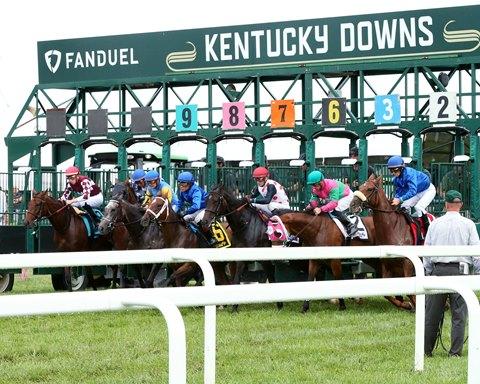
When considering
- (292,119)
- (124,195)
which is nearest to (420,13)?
(292,119)

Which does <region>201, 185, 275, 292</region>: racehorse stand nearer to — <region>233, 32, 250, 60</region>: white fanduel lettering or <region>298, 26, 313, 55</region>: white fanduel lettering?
<region>298, 26, 313, 55</region>: white fanduel lettering

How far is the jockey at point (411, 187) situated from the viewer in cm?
1138

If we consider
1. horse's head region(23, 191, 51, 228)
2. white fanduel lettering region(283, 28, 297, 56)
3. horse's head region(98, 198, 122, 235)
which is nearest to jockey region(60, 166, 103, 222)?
horse's head region(23, 191, 51, 228)

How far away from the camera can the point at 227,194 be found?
11656mm

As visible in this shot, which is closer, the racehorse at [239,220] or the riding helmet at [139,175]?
the racehorse at [239,220]

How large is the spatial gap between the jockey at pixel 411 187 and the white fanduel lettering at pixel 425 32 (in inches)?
169

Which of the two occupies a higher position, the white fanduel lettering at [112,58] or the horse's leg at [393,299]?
the white fanduel lettering at [112,58]

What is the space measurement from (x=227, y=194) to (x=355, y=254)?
18.0ft

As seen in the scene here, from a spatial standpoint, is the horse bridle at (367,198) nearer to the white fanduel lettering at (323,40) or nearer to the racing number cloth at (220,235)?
the racing number cloth at (220,235)

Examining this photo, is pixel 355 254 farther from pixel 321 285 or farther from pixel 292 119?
pixel 292 119

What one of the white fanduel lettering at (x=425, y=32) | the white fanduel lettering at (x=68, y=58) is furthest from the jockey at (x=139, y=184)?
the white fanduel lettering at (x=68, y=58)

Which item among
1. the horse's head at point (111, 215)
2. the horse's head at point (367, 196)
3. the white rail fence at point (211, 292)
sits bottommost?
the white rail fence at point (211, 292)

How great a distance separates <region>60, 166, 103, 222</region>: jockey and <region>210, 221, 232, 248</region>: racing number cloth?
214 centimetres

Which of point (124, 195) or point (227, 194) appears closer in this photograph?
point (227, 194)
